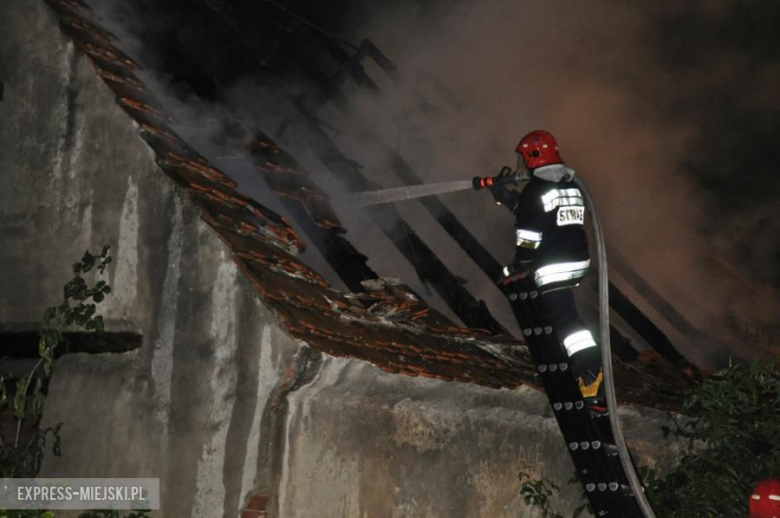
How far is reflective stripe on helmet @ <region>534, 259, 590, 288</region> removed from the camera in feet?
14.2

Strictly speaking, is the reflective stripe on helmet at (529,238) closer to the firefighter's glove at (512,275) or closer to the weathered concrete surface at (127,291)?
the firefighter's glove at (512,275)

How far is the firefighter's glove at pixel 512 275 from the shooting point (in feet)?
13.7

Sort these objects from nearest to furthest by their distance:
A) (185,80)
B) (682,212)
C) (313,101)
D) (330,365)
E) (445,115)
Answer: (330,365)
(185,80)
(313,101)
(445,115)
(682,212)

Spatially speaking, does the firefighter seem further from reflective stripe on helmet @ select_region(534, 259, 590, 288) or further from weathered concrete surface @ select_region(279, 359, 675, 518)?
weathered concrete surface @ select_region(279, 359, 675, 518)

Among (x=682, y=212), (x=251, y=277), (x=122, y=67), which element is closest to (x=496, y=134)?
(x=682, y=212)

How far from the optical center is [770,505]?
330 centimetres

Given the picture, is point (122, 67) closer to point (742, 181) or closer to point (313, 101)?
point (313, 101)

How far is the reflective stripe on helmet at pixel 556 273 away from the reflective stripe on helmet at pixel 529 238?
15 cm

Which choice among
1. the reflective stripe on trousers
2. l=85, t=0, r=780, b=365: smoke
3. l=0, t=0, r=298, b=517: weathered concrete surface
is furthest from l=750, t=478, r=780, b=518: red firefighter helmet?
l=85, t=0, r=780, b=365: smoke

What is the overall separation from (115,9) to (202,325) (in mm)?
3648

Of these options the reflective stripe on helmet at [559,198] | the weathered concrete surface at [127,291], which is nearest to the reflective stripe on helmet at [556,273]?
the reflective stripe on helmet at [559,198]

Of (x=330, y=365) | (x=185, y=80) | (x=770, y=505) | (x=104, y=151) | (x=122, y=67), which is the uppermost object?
(x=185, y=80)

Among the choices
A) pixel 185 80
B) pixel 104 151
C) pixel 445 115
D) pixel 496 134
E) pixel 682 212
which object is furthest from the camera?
pixel 682 212

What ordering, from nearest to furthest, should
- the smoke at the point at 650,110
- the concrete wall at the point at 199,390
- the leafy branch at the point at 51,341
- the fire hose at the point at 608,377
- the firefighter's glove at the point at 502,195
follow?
the fire hose at the point at 608,377 → the concrete wall at the point at 199,390 → the firefighter's glove at the point at 502,195 → the leafy branch at the point at 51,341 → the smoke at the point at 650,110
